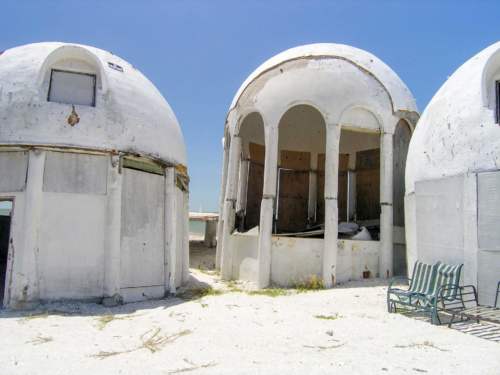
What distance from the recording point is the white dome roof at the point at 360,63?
13.6m

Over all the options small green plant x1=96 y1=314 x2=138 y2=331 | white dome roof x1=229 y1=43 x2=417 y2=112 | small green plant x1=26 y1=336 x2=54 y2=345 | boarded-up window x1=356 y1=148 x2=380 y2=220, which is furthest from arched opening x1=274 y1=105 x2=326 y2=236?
small green plant x1=26 y1=336 x2=54 y2=345

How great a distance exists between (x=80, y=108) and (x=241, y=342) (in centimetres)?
621

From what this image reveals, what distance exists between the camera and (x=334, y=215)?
41.6 ft

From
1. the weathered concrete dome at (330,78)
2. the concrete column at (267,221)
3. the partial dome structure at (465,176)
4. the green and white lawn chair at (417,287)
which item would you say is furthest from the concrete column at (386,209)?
the green and white lawn chair at (417,287)

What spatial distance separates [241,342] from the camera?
22.9ft

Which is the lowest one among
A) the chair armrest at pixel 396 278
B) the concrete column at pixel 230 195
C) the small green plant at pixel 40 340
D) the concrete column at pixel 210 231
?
the small green plant at pixel 40 340

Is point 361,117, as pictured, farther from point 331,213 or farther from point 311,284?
point 311,284

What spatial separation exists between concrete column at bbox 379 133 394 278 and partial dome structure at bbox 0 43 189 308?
19.1 ft

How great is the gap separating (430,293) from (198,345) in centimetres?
468

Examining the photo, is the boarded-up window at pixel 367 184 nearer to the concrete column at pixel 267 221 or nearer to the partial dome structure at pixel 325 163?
the partial dome structure at pixel 325 163

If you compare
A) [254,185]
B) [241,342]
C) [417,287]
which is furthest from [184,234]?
[241,342]

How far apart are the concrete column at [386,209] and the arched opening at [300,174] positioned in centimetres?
411

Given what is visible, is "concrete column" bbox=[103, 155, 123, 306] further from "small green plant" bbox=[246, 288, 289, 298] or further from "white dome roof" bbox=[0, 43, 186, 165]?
"small green plant" bbox=[246, 288, 289, 298]

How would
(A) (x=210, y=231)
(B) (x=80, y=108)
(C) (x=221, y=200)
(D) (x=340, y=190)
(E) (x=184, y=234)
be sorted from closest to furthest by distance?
(B) (x=80, y=108), (E) (x=184, y=234), (C) (x=221, y=200), (D) (x=340, y=190), (A) (x=210, y=231)
